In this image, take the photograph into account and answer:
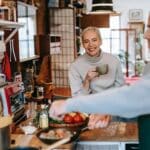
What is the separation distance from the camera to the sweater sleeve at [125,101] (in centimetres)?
122

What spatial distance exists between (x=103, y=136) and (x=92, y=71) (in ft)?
2.87

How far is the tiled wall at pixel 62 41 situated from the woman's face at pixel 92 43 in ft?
7.34

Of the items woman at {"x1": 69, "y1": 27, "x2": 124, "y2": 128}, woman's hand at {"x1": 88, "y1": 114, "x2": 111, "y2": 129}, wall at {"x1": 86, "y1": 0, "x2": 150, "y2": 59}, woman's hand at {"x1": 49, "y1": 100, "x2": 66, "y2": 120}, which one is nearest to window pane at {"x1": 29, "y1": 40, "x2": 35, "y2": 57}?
woman at {"x1": 69, "y1": 27, "x2": 124, "y2": 128}

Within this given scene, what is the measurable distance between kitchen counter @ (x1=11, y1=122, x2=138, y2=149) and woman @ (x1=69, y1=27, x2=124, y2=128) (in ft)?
2.06

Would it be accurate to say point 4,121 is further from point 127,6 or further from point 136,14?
point 127,6

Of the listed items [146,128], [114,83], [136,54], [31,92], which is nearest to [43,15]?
[31,92]

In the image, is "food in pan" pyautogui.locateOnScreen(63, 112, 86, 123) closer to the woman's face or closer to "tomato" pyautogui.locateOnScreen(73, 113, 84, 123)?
"tomato" pyautogui.locateOnScreen(73, 113, 84, 123)

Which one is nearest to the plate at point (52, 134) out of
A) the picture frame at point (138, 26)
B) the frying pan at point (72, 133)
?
the frying pan at point (72, 133)

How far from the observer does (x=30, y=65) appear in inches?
187

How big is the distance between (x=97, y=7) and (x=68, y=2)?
1.47 meters

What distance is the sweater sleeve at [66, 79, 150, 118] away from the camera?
1.22m

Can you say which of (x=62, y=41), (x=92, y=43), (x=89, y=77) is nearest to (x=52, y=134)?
(x=89, y=77)

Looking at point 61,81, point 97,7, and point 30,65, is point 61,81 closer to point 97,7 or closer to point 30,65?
point 30,65

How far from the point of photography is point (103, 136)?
2486 mm
